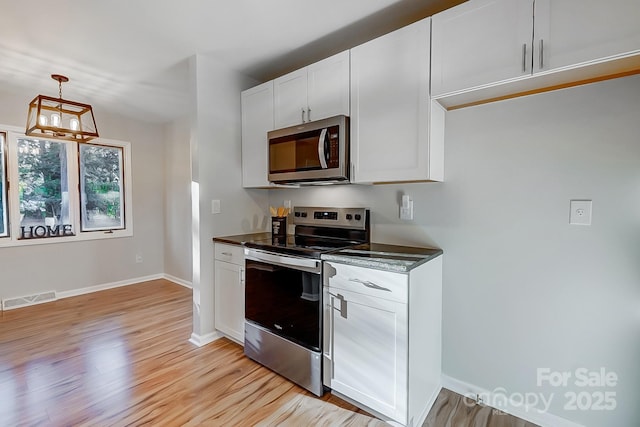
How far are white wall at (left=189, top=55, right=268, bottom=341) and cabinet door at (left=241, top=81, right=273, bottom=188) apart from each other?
87 millimetres

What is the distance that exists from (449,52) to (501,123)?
0.52 metres

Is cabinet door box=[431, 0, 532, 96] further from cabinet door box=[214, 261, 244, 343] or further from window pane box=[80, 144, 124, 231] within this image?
window pane box=[80, 144, 124, 231]

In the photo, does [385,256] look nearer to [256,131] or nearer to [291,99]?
[291,99]

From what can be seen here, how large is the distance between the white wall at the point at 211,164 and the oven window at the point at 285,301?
1.78 feet

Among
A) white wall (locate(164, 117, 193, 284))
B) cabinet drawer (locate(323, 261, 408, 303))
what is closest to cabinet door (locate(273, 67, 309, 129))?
cabinet drawer (locate(323, 261, 408, 303))

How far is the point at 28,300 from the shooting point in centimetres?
356

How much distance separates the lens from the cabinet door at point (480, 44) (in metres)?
1.43

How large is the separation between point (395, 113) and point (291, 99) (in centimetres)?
95

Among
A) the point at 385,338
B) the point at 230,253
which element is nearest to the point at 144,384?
the point at 230,253

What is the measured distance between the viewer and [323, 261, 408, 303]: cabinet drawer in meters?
1.58

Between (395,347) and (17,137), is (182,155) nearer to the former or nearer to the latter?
(17,137)

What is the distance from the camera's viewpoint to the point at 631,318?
1.45 metres

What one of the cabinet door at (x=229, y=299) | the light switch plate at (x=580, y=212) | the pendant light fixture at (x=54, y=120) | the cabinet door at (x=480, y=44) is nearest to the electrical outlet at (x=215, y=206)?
the cabinet door at (x=229, y=299)

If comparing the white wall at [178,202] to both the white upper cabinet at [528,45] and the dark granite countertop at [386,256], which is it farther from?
the white upper cabinet at [528,45]
